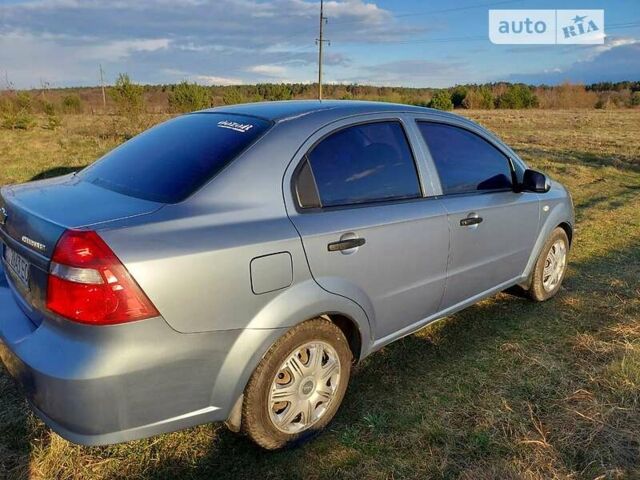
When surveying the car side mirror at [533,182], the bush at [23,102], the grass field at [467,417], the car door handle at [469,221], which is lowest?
the grass field at [467,417]

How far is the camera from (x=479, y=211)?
3225mm

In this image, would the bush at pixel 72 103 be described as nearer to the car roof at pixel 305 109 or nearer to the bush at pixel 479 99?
the car roof at pixel 305 109

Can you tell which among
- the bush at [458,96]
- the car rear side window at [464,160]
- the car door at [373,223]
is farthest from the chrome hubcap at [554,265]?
the bush at [458,96]

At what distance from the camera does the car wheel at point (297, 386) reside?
2.21 metres

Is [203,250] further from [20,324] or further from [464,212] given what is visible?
[464,212]

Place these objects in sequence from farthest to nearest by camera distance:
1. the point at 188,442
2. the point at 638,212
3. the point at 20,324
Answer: the point at 638,212, the point at 188,442, the point at 20,324

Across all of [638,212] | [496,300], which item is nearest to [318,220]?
[496,300]

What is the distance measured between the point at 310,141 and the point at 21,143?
1648cm

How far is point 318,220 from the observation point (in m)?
2.32

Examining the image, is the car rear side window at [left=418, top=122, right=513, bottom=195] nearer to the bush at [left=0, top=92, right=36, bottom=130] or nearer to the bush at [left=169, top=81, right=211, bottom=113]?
the bush at [left=0, top=92, right=36, bottom=130]

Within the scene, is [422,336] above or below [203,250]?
below

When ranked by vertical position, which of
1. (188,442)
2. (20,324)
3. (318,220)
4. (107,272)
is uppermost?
(318,220)

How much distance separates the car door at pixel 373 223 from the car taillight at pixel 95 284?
78cm

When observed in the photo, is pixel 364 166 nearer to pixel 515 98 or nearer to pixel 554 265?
pixel 554 265
